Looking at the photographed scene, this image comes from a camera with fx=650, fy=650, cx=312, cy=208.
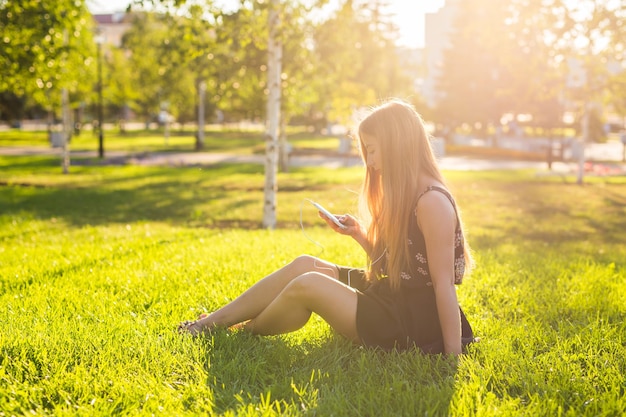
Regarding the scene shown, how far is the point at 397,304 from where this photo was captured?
421 centimetres

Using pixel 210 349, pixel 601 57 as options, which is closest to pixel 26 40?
pixel 210 349

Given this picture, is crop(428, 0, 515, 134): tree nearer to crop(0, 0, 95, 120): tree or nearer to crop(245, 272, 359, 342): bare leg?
crop(0, 0, 95, 120): tree

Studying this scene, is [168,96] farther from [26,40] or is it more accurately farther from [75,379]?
[75,379]

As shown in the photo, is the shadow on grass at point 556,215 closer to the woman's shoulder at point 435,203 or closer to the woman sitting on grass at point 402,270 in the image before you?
the woman sitting on grass at point 402,270

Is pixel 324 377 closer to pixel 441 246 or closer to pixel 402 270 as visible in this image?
pixel 402 270

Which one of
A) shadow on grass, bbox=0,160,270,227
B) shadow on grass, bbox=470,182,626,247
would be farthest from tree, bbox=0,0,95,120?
shadow on grass, bbox=470,182,626,247

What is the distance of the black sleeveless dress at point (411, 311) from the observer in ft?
13.5

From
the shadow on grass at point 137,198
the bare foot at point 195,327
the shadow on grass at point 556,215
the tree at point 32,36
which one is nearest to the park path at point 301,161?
the shadow on grass at point 137,198

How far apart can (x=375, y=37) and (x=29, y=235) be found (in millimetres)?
25700

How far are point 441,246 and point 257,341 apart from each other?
1.45 meters

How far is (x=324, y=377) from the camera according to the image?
12.6 ft

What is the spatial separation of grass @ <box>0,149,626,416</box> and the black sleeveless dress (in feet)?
0.39

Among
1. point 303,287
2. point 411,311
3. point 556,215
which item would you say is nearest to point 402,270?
point 411,311

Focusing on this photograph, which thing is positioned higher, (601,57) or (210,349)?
(601,57)
